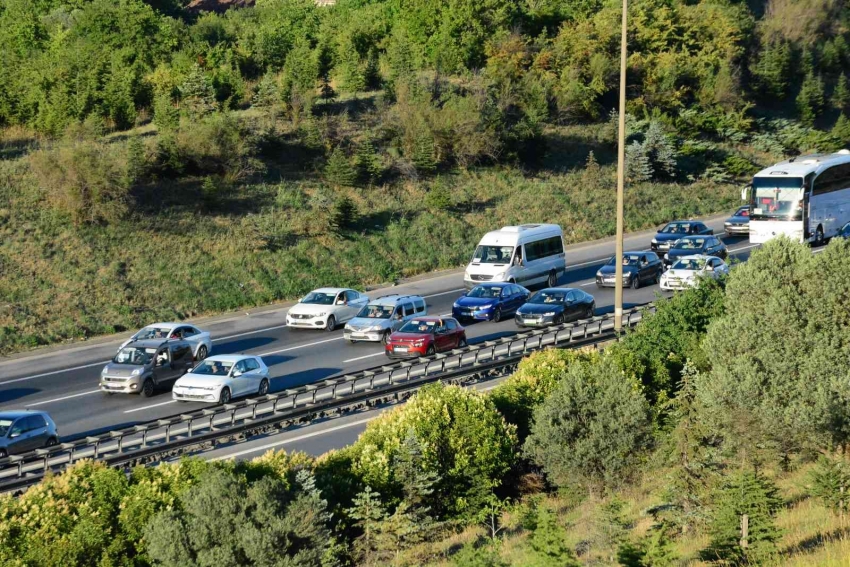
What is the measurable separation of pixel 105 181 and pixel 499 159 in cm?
2337

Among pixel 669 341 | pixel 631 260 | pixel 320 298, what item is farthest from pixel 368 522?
pixel 631 260

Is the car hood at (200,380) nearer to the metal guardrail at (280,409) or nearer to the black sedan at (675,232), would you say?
the metal guardrail at (280,409)

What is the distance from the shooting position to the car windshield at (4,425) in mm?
22375

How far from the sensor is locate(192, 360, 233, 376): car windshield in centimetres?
2692

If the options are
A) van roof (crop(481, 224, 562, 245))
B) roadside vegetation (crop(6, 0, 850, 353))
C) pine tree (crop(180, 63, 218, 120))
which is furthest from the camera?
pine tree (crop(180, 63, 218, 120))

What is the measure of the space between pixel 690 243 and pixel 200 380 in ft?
79.8

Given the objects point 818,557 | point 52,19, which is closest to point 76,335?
point 818,557

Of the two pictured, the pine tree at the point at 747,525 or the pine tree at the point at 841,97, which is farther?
the pine tree at the point at 841,97

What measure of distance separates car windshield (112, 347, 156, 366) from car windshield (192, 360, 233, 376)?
2.02m

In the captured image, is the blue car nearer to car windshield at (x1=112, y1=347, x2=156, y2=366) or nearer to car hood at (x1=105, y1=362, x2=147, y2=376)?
car windshield at (x1=112, y1=347, x2=156, y2=366)

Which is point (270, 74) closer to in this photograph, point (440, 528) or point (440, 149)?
point (440, 149)

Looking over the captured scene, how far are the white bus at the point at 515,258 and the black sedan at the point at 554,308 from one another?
4190 millimetres

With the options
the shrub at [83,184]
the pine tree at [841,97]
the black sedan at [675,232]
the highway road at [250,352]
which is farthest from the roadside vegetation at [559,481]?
the pine tree at [841,97]

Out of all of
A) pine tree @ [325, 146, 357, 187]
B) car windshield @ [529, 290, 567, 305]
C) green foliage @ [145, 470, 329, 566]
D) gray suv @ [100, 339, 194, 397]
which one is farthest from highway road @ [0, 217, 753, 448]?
green foliage @ [145, 470, 329, 566]
